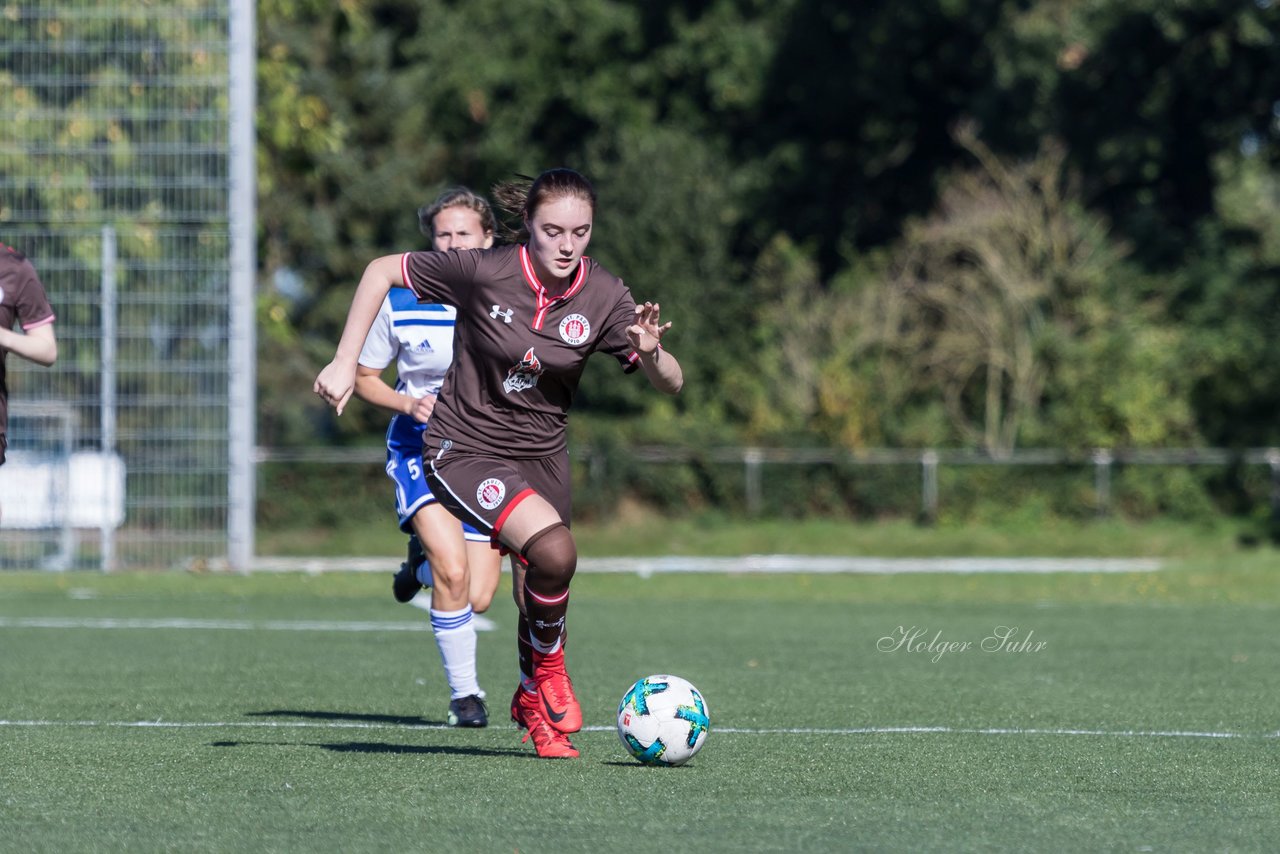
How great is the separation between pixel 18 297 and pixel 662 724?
130 inches

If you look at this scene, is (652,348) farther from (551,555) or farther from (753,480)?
(753,480)

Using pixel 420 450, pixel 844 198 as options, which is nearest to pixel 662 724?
pixel 420 450

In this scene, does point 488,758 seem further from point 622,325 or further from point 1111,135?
point 1111,135

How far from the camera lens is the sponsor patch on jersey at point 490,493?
583 cm

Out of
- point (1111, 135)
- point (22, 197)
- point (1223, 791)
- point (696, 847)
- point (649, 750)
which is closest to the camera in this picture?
point (696, 847)

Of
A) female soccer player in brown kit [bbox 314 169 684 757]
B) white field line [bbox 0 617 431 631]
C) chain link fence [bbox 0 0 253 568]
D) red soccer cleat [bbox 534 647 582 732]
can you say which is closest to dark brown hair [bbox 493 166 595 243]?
female soccer player in brown kit [bbox 314 169 684 757]

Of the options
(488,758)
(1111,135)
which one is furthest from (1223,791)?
(1111,135)

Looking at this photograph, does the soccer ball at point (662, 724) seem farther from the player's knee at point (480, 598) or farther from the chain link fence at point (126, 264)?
the chain link fence at point (126, 264)

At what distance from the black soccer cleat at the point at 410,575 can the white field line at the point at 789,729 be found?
106 cm

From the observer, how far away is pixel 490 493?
19.1 ft

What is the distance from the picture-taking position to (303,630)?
38.4 ft

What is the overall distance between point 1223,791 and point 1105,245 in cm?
2575

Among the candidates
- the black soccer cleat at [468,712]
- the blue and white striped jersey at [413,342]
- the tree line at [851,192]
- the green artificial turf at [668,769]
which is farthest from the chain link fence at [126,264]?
the black soccer cleat at [468,712]

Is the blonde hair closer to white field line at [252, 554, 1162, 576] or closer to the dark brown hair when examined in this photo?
the dark brown hair
